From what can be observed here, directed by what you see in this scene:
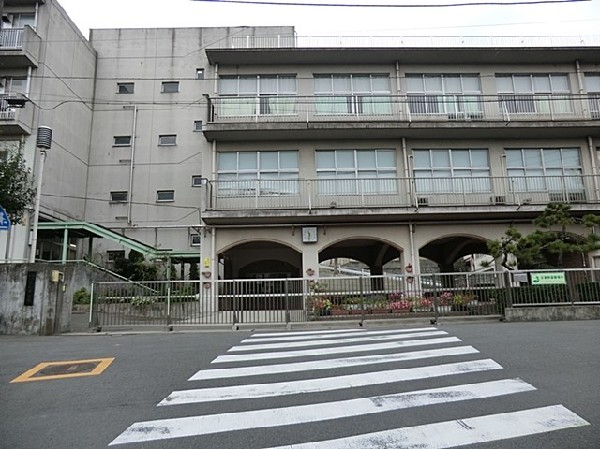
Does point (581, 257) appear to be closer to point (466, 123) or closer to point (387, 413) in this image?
point (466, 123)

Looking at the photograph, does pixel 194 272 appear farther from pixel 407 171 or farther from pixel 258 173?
pixel 407 171

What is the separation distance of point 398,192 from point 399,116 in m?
3.36

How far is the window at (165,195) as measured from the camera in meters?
24.8

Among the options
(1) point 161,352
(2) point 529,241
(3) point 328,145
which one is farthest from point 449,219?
(1) point 161,352

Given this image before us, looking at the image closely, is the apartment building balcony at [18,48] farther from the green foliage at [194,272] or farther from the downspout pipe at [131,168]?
the green foliage at [194,272]

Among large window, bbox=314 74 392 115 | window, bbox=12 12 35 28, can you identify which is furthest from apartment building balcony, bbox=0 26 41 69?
large window, bbox=314 74 392 115

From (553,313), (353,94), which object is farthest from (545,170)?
(353,94)

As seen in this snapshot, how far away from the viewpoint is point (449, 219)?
718 inches

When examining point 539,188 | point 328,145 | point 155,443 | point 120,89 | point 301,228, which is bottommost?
point 155,443

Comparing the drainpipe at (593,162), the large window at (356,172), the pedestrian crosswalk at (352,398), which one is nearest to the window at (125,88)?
the large window at (356,172)

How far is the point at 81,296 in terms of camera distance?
52.6ft

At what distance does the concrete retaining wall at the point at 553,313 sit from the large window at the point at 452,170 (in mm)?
6715

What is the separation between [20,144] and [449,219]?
18.9 m

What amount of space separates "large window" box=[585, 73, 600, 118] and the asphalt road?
546 inches
